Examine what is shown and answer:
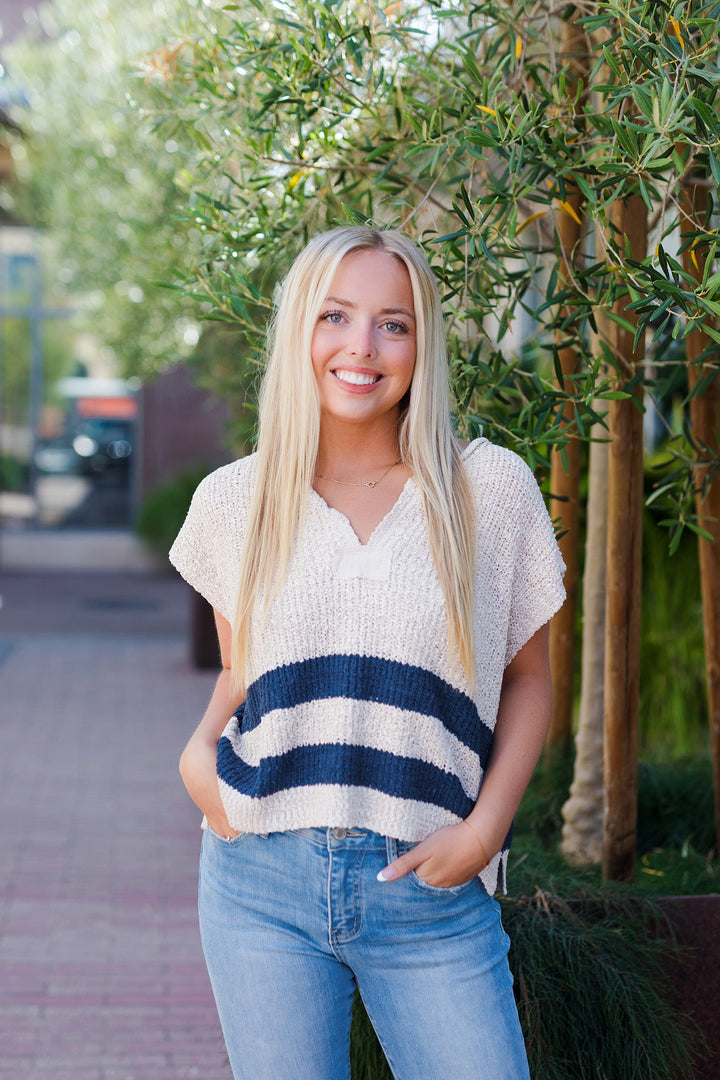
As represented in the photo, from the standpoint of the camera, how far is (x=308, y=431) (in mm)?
2098

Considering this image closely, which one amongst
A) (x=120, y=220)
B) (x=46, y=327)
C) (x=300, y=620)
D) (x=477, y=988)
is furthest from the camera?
(x=46, y=327)

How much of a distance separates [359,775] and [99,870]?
3.73m

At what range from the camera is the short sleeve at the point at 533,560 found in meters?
2.04

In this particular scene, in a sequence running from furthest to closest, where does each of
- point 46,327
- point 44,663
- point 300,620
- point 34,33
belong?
point 46,327 < point 34,33 < point 44,663 < point 300,620

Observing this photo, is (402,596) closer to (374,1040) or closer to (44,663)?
(374,1040)

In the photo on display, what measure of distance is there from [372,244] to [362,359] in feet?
0.68

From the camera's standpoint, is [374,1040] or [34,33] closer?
[374,1040]

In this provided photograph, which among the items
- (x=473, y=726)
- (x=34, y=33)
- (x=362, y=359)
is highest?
(x=34, y=33)

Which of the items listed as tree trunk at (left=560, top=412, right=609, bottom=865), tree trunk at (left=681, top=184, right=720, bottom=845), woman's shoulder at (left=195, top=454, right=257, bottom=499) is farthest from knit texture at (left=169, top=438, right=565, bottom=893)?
tree trunk at (left=560, top=412, right=609, bottom=865)

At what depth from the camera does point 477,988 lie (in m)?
1.85

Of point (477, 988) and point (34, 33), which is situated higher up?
point (34, 33)

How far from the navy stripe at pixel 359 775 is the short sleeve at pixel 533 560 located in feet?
1.07

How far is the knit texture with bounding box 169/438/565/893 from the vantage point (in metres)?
1.93

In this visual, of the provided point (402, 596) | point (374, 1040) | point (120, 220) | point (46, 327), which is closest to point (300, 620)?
point (402, 596)
